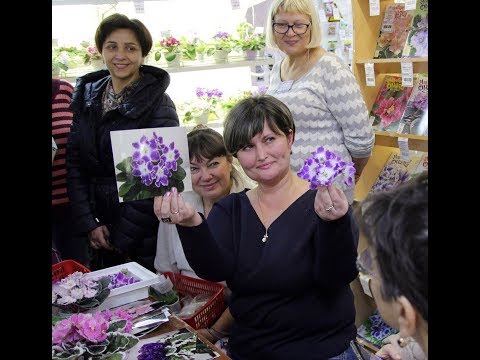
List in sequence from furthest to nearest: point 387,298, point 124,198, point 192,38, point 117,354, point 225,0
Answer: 1. point 225,0
2. point 192,38
3. point 124,198
4. point 117,354
5. point 387,298

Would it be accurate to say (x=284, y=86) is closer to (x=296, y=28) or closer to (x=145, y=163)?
(x=296, y=28)

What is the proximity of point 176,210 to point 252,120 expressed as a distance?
396 mm

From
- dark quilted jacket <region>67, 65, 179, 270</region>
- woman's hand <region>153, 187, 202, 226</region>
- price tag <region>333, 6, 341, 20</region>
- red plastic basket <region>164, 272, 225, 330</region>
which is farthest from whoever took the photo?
price tag <region>333, 6, 341, 20</region>

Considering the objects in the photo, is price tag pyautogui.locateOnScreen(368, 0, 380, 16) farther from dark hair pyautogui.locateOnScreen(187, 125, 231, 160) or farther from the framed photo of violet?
the framed photo of violet

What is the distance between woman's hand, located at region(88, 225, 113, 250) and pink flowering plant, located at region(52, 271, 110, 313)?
0.69 meters

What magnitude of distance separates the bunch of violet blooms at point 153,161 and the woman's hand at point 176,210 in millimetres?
86

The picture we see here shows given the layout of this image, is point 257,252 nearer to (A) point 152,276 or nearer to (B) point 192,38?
(A) point 152,276

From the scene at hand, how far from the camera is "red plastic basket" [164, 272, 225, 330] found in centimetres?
204

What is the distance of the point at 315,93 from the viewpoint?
262 centimetres

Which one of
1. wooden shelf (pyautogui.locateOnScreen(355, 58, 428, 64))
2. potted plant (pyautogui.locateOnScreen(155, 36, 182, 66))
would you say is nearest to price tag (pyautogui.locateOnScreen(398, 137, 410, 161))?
wooden shelf (pyautogui.locateOnScreen(355, 58, 428, 64))

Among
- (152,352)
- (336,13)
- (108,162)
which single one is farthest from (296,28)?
(152,352)
